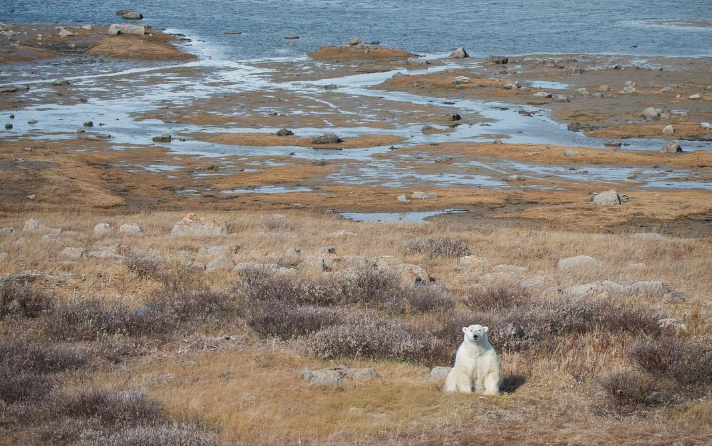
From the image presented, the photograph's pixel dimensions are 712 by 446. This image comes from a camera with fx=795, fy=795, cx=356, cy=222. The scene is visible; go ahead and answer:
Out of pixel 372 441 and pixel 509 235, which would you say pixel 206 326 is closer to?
pixel 372 441

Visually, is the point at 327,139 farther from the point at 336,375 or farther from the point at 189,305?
the point at 336,375

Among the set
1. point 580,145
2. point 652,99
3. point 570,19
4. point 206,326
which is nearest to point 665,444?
point 206,326

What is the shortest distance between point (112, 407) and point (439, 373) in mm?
3413

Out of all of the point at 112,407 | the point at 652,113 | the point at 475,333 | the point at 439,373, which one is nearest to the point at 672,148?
the point at 652,113

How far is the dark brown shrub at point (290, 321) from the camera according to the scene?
34.7 feet

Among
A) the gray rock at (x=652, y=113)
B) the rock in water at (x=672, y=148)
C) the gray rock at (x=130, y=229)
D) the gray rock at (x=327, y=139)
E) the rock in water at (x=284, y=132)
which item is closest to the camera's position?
the gray rock at (x=130, y=229)

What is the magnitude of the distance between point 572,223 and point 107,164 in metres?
21.2

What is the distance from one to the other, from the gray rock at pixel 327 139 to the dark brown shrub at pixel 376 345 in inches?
1254

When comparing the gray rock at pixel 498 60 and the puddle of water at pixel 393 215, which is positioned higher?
the gray rock at pixel 498 60

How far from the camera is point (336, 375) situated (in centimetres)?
868

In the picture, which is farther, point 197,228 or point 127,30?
point 127,30

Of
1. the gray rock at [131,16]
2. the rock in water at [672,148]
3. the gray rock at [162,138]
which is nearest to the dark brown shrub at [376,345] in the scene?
the rock in water at [672,148]

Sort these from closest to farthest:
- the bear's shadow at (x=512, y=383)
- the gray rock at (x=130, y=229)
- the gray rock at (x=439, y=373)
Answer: the bear's shadow at (x=512, y=383) < the gray rock at (x=439, y=373) < the gray rock at (x=130, y=229)

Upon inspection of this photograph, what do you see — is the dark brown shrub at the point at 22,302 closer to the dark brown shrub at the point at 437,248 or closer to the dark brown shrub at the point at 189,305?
the dark brown shrub at the point at 189,305
